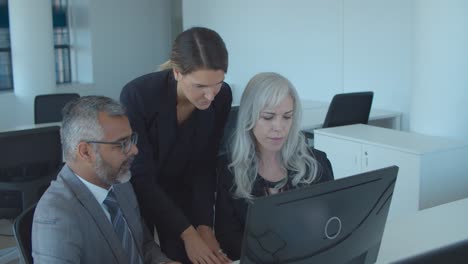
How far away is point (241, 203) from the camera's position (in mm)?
1966

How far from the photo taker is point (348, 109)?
Answer: 4.00 m

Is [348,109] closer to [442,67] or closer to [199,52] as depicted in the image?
[442,67]

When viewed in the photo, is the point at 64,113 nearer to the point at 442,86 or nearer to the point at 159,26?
the point at 442,86

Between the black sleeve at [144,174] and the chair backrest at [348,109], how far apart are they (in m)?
A: 2.24

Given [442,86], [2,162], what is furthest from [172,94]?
[442,86]

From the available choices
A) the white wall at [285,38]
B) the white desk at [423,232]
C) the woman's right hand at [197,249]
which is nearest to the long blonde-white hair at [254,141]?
the woman's right hand at [197,249]

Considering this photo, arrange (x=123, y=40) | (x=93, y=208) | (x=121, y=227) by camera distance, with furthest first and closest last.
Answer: (x=123, y=40), (x=121, y=227), (x=93, y=208)

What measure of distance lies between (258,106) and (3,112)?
4.86 meters

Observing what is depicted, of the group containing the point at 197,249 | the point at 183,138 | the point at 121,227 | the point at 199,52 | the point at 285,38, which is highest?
the point at 285,38

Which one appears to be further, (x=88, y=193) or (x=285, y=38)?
(x=285, y=38)

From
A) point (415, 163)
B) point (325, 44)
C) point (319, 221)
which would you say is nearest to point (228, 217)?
point (319, 221)

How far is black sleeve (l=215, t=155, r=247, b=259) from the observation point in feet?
6.50

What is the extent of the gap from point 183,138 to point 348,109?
2.25m

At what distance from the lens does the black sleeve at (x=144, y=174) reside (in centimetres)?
186
